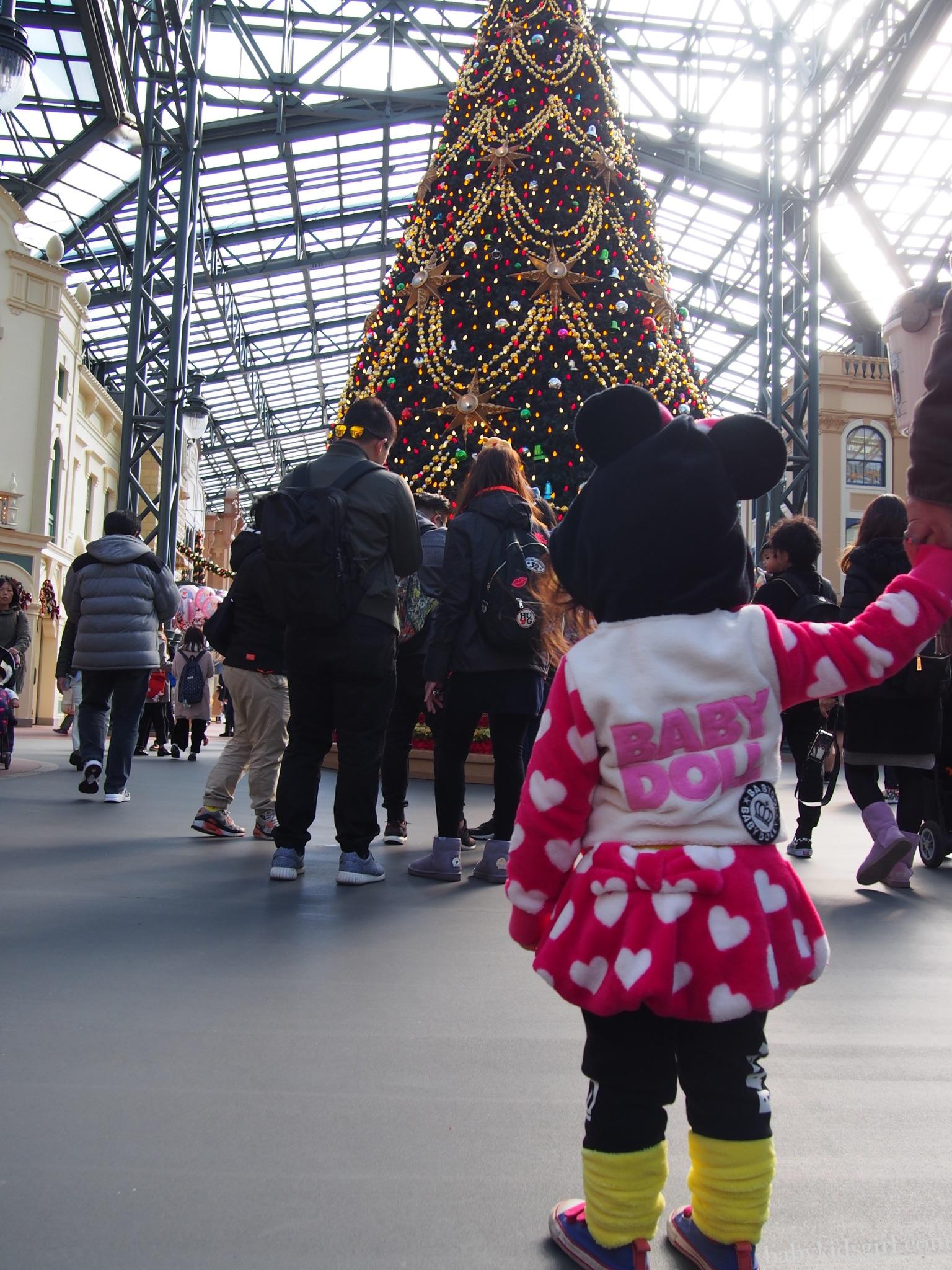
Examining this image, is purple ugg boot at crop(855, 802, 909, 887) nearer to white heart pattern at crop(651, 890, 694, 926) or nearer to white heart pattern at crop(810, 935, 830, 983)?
white heart pattern at crop(810, 935, 830, 983)

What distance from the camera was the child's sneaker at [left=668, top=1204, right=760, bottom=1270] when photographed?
1620 mm

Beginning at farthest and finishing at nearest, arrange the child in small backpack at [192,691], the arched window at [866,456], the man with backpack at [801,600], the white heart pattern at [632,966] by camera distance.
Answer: the arched window at [866,456] → the child in small backpack at [192,691] → the man with backpack at [801,600] → the white heart pattern at [632,966]

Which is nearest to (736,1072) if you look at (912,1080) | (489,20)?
(912,1080)

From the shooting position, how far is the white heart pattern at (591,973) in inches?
64.6

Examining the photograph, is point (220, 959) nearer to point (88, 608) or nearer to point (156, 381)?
point (88, 608)

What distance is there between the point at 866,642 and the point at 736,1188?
770 millimetres

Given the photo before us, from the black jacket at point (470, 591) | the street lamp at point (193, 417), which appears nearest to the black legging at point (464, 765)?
the black jacket at point (470, 591)

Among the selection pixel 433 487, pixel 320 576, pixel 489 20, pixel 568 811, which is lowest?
pixel 568 811

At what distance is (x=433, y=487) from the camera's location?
9508 millimetres

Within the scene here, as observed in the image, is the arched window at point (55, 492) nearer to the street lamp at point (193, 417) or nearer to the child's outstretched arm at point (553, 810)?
the street lamp at point (193, 417)

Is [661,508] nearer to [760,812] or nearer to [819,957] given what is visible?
[760,812]

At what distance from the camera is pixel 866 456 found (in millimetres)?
28797

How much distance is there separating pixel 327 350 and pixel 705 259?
421 inches

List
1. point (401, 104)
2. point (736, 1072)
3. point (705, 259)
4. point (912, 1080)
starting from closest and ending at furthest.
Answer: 1. point (736, 1072)
2. point (912, 1080)
3. point (401, 104)
4. point (705, 259)
